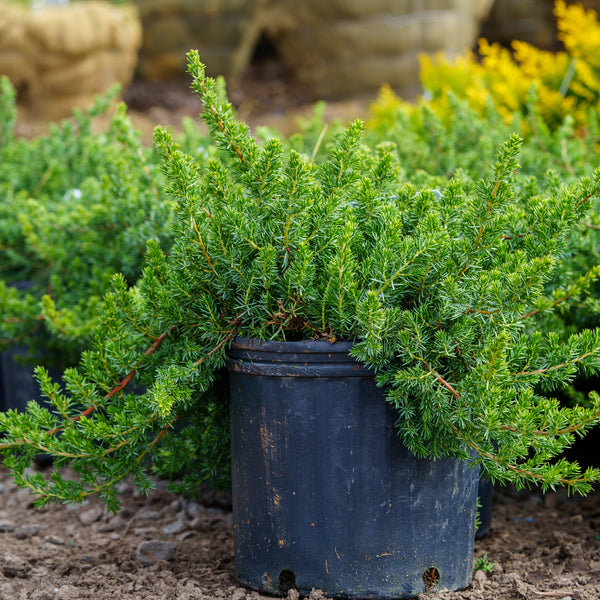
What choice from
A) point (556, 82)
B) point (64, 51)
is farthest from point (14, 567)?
point (64, 51)

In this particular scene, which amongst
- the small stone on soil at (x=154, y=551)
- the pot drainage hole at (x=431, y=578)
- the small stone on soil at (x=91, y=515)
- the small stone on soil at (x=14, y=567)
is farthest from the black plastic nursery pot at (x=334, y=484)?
the small stone on soil at (x=91, y=515)

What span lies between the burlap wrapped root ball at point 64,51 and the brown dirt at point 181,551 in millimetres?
6518

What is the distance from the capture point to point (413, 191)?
6.13 feet

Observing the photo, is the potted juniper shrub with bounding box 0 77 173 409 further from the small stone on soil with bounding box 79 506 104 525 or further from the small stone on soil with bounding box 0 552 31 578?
the small stone on soil with bounding box 0 552 31 578

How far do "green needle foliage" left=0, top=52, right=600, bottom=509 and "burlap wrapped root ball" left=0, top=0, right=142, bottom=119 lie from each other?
7.19m

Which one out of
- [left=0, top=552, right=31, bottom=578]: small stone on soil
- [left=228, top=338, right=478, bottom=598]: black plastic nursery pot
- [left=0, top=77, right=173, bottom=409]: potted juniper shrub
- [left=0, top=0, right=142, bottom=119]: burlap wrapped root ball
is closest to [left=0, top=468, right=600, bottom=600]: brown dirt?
[left=0, top=552, right=31, bottom=578]: small stone on soil

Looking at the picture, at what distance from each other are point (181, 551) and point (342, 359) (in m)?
0.94

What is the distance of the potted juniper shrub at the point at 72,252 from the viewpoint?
254 centimetres

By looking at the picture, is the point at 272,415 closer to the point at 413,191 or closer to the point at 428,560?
the point at 428,560

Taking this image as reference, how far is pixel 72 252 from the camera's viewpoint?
287 centimetres

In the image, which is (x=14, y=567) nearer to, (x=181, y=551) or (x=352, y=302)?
(x=181, y=551)

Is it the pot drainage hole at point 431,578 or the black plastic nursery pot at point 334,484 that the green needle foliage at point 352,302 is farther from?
the pot drainage hole at point 431,578

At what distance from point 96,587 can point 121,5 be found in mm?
8661

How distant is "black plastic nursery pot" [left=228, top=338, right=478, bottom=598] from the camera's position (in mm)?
1731
